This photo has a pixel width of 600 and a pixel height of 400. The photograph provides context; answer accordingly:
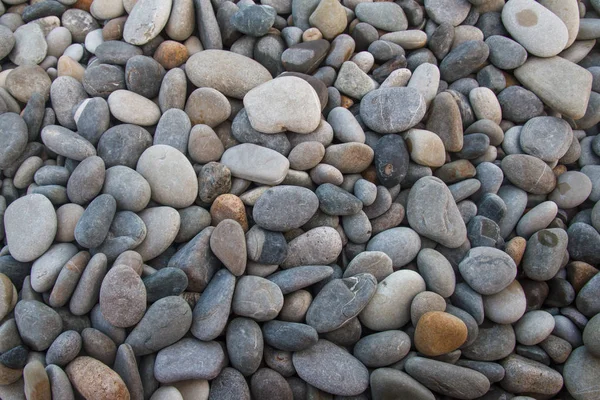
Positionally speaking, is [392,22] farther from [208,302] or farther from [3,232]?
[3,232]

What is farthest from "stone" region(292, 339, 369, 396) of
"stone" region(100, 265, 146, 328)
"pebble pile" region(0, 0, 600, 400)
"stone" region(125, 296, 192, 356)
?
"stone" region(100, 265, 146, 328)

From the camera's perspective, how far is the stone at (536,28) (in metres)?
1.60

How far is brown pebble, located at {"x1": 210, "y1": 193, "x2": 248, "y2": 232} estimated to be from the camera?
130 cm

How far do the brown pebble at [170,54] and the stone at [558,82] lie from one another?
3.84ft

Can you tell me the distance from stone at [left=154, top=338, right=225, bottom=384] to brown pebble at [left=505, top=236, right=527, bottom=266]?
859mm

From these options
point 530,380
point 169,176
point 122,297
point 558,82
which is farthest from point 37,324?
point 558,82

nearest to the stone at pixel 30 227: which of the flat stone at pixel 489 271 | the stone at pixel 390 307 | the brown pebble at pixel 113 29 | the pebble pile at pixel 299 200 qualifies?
the pebble pile at pixel 299 200

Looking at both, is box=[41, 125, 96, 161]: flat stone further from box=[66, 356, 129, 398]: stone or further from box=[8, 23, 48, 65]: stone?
box=[66, 356, 129, 398]: stone

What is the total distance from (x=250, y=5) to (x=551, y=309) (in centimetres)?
Result: 135

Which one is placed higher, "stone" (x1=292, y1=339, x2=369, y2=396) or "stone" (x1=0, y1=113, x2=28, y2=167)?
"stone" (x1=0, y1=113, x2=28, y2=167)

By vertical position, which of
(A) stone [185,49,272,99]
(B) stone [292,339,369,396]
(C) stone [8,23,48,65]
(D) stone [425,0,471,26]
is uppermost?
(D) stone [425,0,471,26]

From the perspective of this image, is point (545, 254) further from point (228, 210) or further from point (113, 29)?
point (113, 29)

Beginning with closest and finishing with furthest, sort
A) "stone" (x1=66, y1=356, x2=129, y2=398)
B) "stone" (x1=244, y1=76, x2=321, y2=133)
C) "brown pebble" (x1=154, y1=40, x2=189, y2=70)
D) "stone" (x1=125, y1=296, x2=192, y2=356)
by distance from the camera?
"stone" (x1=66, y1=356, x2=129, y2=398)
"stone" (x1=125, y1=296, x2=192, y2=356)
"stone" (x1=244, y1=76, x2=321, y2=133)
"brown pebble" (x1=154, y1=40, x2=189, y2=70)

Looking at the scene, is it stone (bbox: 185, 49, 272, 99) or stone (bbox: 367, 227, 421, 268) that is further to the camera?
stone (bbox: 185, 49, 272, 99)
